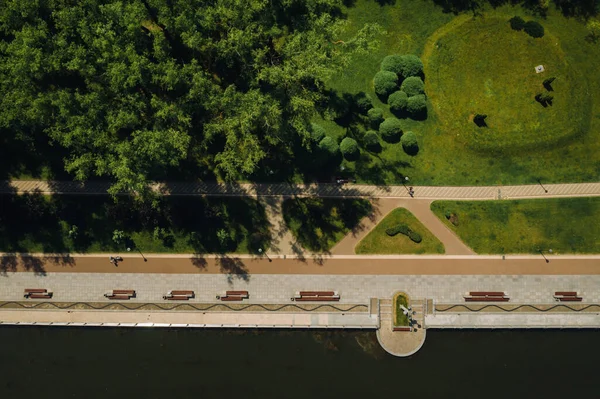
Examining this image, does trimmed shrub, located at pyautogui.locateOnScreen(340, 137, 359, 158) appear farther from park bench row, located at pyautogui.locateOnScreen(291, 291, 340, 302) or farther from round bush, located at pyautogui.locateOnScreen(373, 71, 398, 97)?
park bench row, located at pyautogui.locateOnScreen(291, 291, 340, 302)

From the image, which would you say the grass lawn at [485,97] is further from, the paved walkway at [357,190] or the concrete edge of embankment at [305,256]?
the concrete edge of embankment at [305,256]

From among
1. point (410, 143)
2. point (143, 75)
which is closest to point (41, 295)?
point (143, 75)

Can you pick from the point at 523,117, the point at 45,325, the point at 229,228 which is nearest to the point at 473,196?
the point at 523,117

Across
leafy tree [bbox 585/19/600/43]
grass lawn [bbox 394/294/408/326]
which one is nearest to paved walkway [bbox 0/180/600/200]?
grass lawn [bbox 394/294/408/326]

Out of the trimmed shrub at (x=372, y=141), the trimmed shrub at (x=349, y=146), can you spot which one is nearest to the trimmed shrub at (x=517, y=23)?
the trimmed shrub at (x=372, y=141)

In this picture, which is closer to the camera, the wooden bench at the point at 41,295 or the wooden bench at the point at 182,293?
the wooden bench at the point at 182,293

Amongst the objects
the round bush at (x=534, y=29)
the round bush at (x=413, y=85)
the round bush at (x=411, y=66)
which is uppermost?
the round bush at (x=534, y=29)

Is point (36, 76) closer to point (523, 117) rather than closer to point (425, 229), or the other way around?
point (425, 229)
